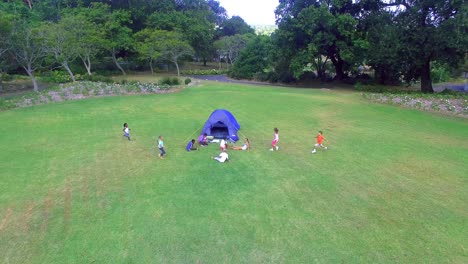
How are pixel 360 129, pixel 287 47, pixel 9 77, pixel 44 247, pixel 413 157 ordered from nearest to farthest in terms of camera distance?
pixel 44 247 → pixel 413 157 → pixel 360 129 → pixel 287 47 → pixel 9 77

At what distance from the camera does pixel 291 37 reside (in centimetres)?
3719

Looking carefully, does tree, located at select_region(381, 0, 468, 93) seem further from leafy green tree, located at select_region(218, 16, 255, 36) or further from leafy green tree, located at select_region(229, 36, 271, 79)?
leafy green tree, located at select_region(218, 16, 255, 36)

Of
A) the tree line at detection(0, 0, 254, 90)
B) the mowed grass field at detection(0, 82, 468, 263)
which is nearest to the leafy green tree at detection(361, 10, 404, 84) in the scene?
the mowed grass field at detection(0, 82, 468, 263)

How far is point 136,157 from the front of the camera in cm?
1546

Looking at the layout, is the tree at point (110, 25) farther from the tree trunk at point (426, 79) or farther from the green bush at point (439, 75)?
the green bush at point (439, 75)

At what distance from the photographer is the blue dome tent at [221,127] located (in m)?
18.1

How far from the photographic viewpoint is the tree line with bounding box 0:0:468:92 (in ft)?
96.7

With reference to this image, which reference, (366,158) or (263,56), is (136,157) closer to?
(366,158)

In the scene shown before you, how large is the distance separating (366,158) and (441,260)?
7241 mm

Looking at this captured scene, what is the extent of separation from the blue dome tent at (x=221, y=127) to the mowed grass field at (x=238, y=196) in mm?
1316

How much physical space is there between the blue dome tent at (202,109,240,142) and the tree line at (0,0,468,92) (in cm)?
2107

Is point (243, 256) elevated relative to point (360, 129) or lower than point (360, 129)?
lower

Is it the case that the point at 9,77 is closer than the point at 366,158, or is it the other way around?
the point at 366,158

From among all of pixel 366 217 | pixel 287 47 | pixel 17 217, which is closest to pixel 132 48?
pixel 287 47
